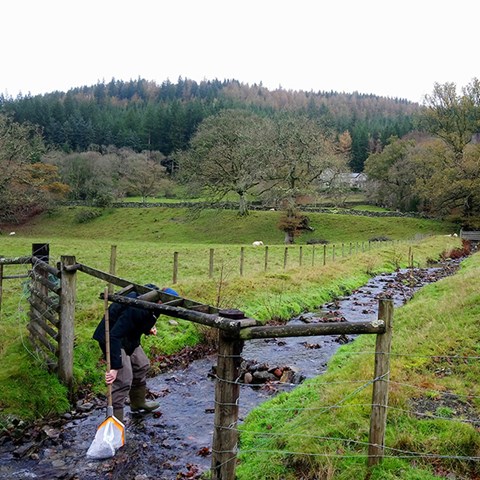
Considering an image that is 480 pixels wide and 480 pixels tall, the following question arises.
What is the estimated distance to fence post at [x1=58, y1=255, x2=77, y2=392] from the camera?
8477 millimetres

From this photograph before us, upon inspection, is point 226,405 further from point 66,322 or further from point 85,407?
point 66,322

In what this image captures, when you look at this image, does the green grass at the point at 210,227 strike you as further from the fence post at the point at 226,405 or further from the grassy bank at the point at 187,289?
the fence post at the point at 226,405

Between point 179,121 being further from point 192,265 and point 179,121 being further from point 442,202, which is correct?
point 192,265

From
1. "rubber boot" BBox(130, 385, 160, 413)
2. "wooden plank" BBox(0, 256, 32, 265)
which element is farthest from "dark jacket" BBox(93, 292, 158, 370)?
"wooden plank" BBox(0, 256, 32, 265)

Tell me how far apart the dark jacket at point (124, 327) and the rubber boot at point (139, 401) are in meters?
1.34

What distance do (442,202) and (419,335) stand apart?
171 feet

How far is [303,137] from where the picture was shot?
1967 inches

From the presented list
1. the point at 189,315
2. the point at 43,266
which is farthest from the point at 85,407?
the point at 189,315

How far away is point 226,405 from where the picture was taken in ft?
15.1

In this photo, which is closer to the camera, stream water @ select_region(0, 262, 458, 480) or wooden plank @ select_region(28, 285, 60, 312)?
stream water @ select_region(0, 262, 458, 480)

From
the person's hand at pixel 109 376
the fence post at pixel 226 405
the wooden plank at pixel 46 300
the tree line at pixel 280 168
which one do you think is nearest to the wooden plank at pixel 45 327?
the wooden plank at pixel 46 300

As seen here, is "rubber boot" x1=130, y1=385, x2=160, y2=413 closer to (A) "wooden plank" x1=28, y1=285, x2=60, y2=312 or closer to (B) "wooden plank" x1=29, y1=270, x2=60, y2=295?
(A) "wooden plank" x1=28, y1=285, x2=60, y2=312

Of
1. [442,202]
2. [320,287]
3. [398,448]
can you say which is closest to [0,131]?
[320,287]

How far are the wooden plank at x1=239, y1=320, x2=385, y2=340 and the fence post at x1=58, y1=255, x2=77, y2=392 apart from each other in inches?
202
